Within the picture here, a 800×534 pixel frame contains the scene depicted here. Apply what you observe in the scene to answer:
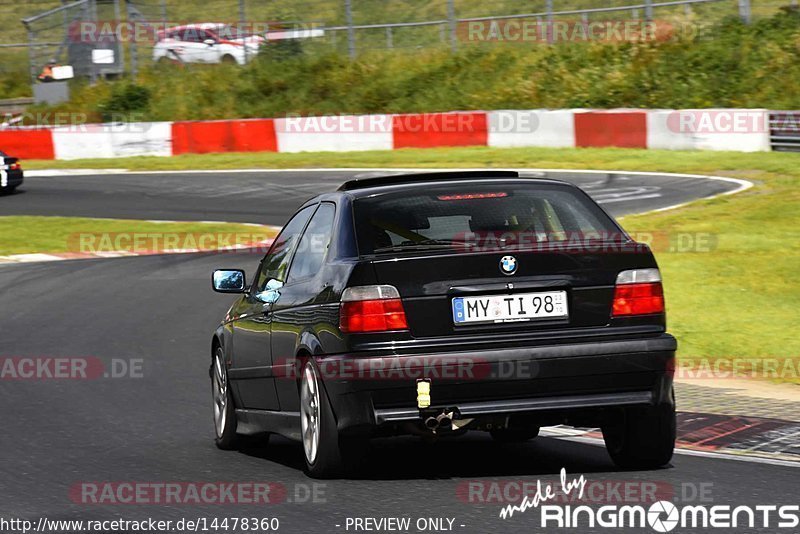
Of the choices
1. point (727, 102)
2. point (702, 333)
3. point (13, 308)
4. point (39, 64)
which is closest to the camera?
point (702, 333)

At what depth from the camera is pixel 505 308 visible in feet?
21.4

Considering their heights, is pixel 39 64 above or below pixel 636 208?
above

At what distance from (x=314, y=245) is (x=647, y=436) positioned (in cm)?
192

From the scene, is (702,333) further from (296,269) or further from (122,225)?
(122,225)

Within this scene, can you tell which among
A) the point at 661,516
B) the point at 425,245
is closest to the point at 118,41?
the point at 425,245

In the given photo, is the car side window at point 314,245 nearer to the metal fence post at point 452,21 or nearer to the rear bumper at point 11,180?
the rear bumper at point 11,180

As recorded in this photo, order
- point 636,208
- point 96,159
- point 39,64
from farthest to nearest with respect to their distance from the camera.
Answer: point 39,64 → point 96,159 → point 636,208

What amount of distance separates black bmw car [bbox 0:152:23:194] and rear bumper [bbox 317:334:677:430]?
22354 mm

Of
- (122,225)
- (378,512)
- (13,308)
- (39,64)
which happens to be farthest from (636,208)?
(39,64)

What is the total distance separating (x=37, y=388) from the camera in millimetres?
10742

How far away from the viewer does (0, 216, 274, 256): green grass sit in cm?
2116

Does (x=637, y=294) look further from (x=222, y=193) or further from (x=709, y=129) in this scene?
(x=709, y=129)

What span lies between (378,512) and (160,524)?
918 mm

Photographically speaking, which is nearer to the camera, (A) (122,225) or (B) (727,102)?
(A) (122,225)
